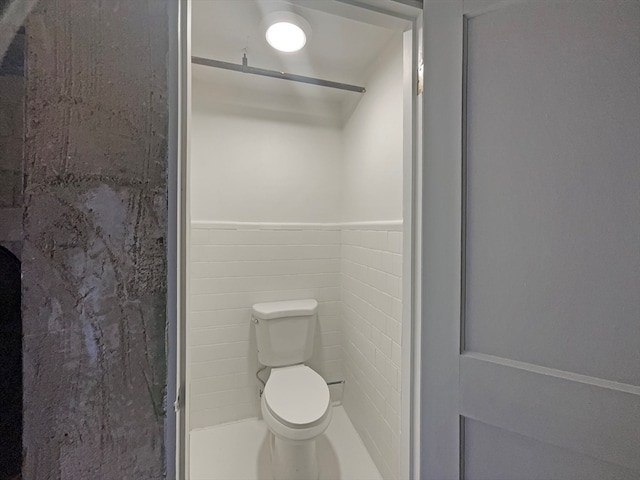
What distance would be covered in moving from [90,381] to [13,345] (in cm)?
14

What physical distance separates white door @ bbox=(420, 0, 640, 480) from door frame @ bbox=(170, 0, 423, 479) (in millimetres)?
68

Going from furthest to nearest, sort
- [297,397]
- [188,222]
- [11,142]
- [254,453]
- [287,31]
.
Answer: [254,453] < [297,397] < [287,31] < [188,222] < [11,142]

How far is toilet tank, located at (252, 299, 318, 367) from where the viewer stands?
178 centimetres

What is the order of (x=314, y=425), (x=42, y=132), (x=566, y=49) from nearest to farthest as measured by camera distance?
(x=42, y=132) → (x=566, y=49) → (x=314, y=425)

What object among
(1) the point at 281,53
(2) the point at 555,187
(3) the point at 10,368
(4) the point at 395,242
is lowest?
(3) the point at 10,368

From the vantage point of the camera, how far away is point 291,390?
1.56 meters

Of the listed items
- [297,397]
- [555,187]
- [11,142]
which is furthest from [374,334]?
[11,142]

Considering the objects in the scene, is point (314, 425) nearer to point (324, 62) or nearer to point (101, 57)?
point (101, 57)

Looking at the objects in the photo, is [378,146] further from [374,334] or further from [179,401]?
[179,401]

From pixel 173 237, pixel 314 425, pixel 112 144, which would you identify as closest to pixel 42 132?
pixel 112 144

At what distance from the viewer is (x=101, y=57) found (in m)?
0.45

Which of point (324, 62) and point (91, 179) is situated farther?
point (324, 62)

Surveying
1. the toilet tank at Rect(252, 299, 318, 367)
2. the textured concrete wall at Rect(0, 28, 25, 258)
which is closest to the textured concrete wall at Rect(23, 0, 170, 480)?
the textured concrete wall at Rect(0, 28, 25, 258)

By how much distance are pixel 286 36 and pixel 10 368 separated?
1.49m
